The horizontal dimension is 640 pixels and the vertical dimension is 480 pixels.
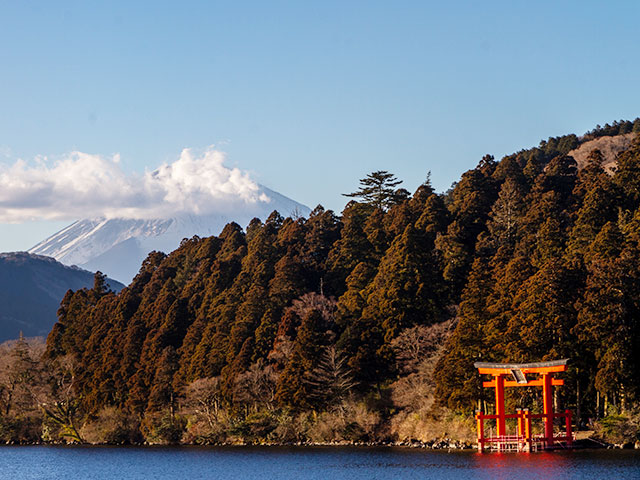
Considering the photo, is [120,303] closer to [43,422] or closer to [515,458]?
[43,422]

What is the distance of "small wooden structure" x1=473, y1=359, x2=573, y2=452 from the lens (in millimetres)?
41406

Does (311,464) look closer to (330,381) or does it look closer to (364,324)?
(330,381)

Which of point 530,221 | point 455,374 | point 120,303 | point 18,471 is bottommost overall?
point 18,471

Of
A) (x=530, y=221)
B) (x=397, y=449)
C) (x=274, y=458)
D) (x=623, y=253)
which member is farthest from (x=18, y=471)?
(x=530, y=221)

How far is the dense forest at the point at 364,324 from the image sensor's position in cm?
4531

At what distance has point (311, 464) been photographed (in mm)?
42031

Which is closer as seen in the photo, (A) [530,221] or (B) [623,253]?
(B) [623,253]

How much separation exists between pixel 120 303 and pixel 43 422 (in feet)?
43.4

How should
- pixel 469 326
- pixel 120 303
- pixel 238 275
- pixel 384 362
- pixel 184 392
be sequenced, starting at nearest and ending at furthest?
pixel 469 326, pixel 384 362, pixel 184 392, pixel 238 275, pixel 120 303

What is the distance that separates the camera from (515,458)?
39000 mm

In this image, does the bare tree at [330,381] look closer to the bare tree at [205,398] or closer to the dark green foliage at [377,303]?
the dark green foliage at [377,303]

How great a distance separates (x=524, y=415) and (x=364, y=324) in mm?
17276

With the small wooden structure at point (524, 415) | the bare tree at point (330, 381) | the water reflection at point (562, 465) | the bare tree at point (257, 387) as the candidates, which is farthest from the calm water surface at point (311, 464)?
the bare tree at point (330, 381)

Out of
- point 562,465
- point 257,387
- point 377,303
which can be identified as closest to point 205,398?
point 257,387
